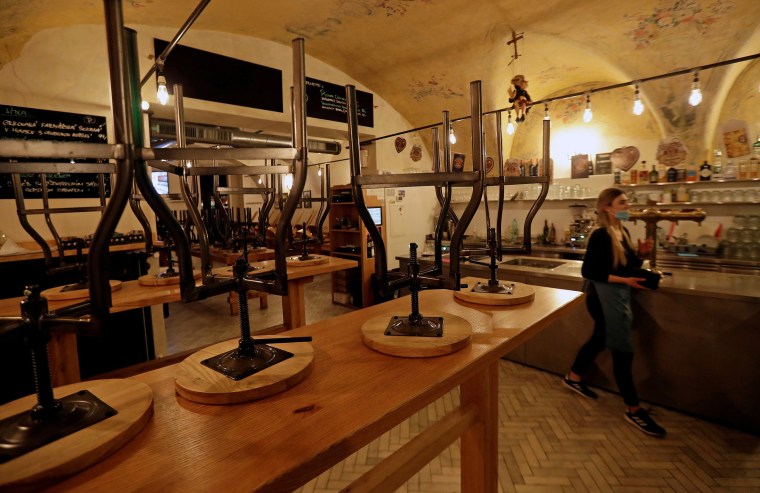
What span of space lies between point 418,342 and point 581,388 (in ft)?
8.47

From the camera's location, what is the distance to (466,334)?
1.19 metres

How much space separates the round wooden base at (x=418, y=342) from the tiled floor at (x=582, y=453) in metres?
1.41

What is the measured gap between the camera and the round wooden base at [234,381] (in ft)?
2.82

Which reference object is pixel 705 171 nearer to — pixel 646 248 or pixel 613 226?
pixel 646 248

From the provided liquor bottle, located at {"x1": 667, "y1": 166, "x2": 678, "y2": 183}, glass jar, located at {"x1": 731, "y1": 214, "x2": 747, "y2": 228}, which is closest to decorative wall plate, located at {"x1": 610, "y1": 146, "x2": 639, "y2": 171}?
liquor bottle, located at {"x1": 667, "y1": 166, "x2": 678, "y2": 183}

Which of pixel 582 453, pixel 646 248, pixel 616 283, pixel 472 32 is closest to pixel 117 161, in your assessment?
pixel 582 453

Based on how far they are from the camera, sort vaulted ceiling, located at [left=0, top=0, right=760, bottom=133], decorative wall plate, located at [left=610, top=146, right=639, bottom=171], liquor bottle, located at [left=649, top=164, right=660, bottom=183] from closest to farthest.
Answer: vaulted ceiling, located at [left=0, top=0, right=760, bottom=133] < liquor bottle, located at [left=649, top=164, right=660, bottom=183] < decorative wall plate, located at [left=610, top=146, right=639, bottom=171]

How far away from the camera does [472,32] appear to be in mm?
4570

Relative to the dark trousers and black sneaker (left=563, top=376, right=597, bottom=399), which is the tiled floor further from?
the dark trousers

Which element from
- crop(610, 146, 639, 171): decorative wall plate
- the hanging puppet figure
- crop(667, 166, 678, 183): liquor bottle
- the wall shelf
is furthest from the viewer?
the wall shelf

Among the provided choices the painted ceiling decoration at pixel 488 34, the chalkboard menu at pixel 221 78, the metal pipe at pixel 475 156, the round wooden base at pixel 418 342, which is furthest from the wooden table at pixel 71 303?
the chalkboard menu at pixel 221 78

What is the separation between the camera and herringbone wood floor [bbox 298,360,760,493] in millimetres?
2156

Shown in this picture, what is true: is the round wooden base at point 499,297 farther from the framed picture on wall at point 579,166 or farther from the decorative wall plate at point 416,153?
the decorative wall plate at point 416,153

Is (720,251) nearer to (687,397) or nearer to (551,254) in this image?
(551,254)
